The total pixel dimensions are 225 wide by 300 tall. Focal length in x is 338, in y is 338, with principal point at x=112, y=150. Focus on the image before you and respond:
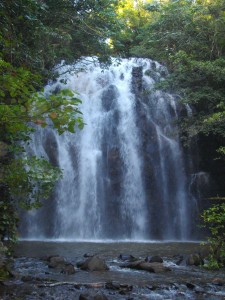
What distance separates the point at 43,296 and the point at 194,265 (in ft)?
13.5

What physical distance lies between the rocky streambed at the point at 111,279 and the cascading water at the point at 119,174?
5334mm

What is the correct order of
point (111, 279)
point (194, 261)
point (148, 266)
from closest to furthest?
point (111, 279) < point (148, 266) < point (194, 261)

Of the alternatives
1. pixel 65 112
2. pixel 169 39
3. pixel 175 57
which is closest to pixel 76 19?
pixel 175 57

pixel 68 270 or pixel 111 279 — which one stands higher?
pixel 68 270

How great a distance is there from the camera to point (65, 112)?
289cm

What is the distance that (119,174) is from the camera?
608 inches

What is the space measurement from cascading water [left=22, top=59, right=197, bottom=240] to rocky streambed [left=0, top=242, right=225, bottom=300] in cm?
533

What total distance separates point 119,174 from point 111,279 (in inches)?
365

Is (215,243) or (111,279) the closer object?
(111,279)

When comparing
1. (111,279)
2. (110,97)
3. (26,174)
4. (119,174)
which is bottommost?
(111,279)

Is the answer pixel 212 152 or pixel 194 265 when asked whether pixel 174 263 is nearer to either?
pixel 194 265

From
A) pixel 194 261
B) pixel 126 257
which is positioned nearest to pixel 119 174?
pixel 126 257

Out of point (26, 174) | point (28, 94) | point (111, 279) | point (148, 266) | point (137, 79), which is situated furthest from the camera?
point (137, 79)

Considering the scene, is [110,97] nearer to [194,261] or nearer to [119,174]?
[119,174]
